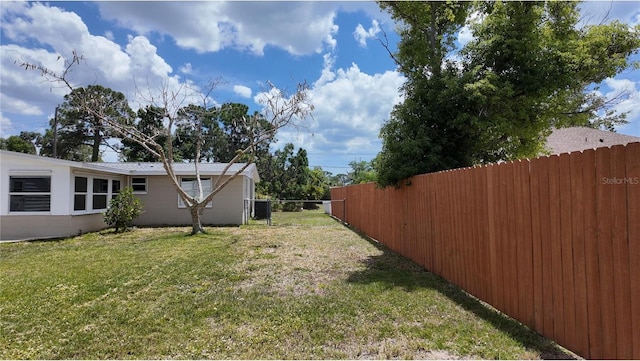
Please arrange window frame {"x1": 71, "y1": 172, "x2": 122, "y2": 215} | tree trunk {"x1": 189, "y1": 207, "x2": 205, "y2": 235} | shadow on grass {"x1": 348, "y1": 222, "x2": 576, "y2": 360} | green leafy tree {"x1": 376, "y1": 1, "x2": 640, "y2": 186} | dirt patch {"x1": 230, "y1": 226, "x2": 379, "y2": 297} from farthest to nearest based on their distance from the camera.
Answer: tree trunk {"x1": 189, "y1": 207, "x2": 205, "y2": 235} → window frame {"x1": 71, "y1": 172, "x2": 122, "y2": 215} → green leafy tree {"x1": 376, "y1": 1, "x2": 640, "y2": 186} → dirt patch {"x1": 230, "y1": 226, "x2": 379, "y2": 297} → shadow on grass {"x1": 348, "y1": 222, "x2": 576, "y2": 360}

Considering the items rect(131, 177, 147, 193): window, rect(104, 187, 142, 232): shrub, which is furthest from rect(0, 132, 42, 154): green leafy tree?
rect(104, 187, 142, 232): shrub

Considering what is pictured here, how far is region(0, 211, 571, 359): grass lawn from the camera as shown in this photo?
129 inches

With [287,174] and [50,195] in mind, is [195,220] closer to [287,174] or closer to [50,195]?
[50,195]

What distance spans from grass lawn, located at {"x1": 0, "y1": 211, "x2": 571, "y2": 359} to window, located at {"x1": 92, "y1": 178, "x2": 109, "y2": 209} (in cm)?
587

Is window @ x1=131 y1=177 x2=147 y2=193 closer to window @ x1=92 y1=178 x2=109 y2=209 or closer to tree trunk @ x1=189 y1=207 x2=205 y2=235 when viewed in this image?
window @ x1=92 y1=178 x2=109 y2=209

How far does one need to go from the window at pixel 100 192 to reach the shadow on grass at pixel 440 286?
10.7 meters

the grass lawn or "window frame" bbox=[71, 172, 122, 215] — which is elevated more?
"window frame" bbox=[71, 172, 122, 215]

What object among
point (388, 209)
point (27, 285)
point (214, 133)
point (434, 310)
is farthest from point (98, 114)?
point (214, 133)

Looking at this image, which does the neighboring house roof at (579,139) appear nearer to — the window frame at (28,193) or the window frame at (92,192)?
the window frame at (92,192)

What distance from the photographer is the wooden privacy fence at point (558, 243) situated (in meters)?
2.50

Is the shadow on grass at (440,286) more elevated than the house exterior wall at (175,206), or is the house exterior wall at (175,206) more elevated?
the house exterior wall at (175,206)

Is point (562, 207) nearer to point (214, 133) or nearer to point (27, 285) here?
point (27, 285)

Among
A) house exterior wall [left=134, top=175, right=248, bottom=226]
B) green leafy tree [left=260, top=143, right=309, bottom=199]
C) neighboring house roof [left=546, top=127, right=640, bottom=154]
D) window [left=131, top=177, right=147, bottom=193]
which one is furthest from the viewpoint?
green leafy tree [left=260, top=143, right=309, bottom=199]

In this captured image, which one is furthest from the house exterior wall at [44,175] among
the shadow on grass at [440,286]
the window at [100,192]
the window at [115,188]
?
the shadow on grass at [440,286]
